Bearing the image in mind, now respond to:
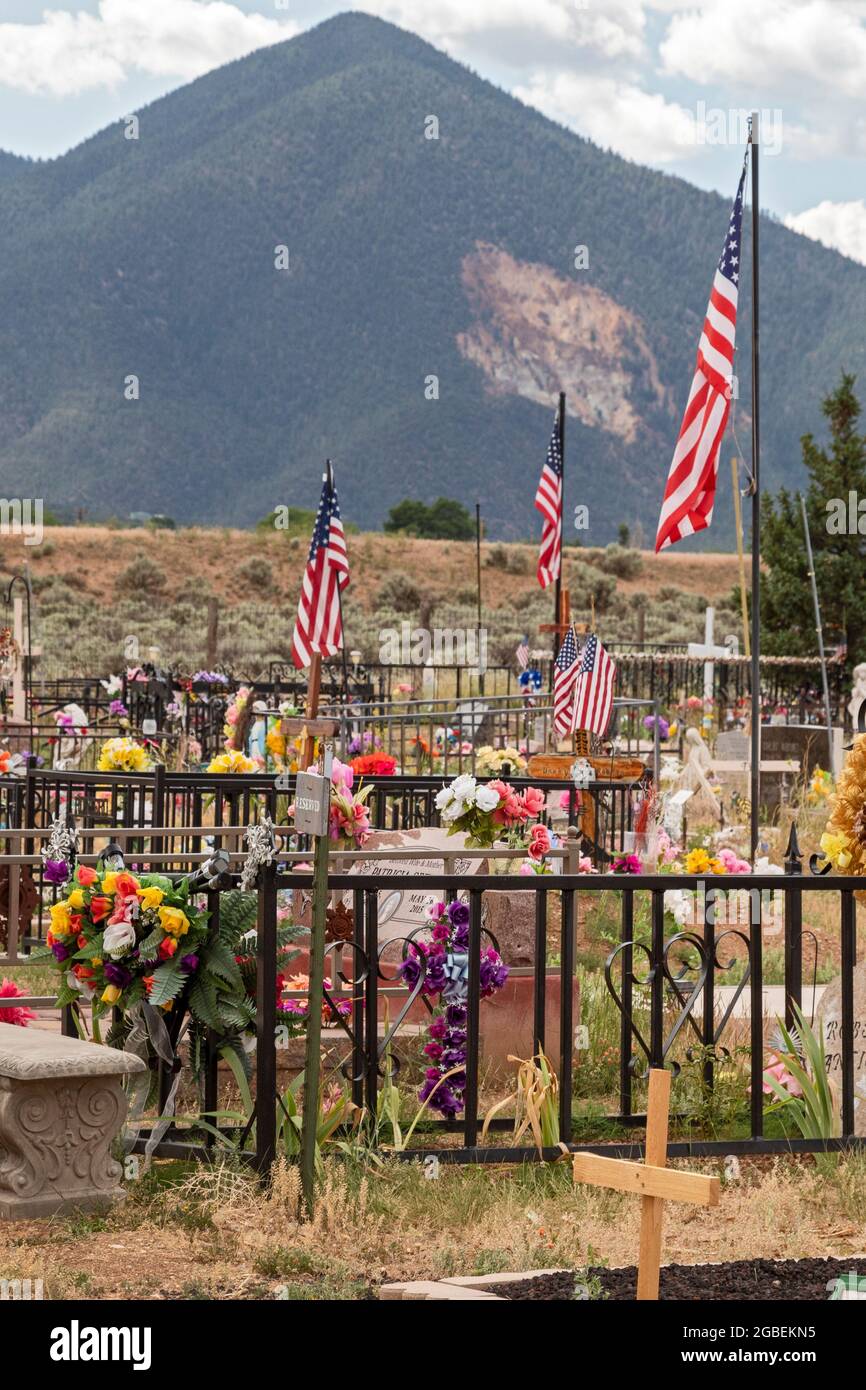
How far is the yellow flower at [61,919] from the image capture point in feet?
18.3

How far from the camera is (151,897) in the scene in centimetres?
548

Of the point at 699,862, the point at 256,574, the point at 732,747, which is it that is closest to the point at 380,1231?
the point at 699,862

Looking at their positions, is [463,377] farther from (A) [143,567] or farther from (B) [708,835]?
(B) [708,835]

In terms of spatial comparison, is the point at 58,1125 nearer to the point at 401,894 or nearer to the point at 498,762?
the point at 401,894

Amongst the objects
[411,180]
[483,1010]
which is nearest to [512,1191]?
[483,1010]

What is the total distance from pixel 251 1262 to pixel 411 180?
17935 cm

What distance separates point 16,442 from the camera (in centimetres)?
12888

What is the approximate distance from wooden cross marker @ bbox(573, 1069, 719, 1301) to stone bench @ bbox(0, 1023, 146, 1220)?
1.85 m

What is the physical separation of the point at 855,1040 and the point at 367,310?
6201 inches

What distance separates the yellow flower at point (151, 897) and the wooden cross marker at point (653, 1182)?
1980 mm

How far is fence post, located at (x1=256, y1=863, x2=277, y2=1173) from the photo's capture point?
5.33 metres

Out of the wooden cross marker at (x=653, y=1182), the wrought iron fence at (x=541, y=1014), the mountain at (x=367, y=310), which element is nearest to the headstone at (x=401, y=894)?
the wrought iron fence at (x=541, y=1014)

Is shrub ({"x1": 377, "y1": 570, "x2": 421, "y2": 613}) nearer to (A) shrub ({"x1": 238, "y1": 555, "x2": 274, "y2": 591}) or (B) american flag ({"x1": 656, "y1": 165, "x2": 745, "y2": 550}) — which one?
(A) shrub ({"x1": 238, "y1": 555, "x2": 274, "y2": 591})

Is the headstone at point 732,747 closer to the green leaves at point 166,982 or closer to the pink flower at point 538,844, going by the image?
Answer: the pink flower at point 538,844
